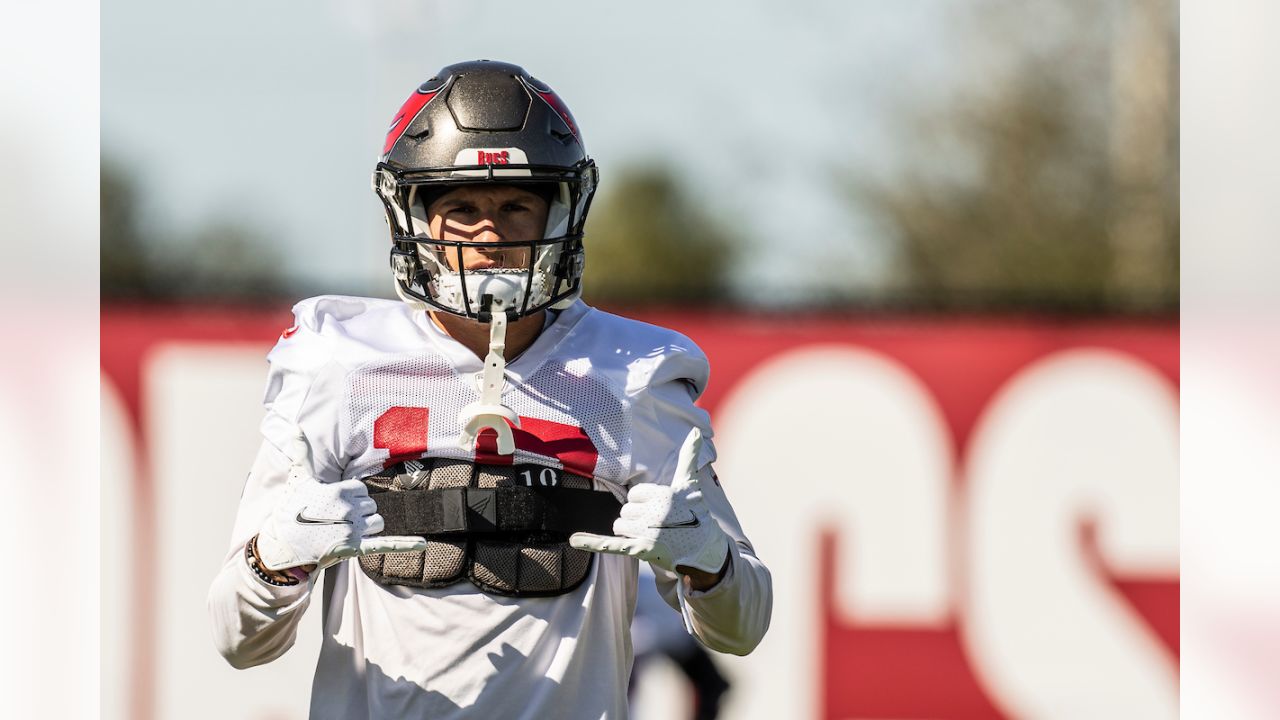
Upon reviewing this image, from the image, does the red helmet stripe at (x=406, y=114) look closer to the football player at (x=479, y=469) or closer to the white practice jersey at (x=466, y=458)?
the football player at (x=479, y=469)

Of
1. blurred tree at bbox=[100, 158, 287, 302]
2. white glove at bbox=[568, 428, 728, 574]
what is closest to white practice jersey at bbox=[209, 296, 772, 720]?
white glove at bbox=[568, 428, 728, 574]

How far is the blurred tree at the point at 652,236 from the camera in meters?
37.4

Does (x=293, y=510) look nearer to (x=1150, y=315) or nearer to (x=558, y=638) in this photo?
(x=558, y=638)

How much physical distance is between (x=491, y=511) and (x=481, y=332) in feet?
1.22

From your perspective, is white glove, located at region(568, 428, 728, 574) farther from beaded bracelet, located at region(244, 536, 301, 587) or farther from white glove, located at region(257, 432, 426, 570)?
beaded bracelet, located at region(244, 536, 301, 587)

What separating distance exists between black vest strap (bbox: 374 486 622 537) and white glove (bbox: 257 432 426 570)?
0.17 metres

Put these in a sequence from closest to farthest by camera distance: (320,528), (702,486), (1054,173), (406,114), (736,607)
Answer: (320,528) → (736,607) → (702,486) → (406,114) → (1054,173)

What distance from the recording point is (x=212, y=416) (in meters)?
7.21

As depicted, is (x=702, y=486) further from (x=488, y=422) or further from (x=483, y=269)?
(x=483, y=269)

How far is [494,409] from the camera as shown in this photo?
9.84 feet

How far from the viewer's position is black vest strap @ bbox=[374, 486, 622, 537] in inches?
120

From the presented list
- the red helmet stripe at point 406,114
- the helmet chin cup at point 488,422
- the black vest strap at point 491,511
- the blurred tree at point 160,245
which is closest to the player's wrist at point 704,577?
the black vest strap at point 491,511

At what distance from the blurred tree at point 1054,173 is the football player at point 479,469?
1632 cm

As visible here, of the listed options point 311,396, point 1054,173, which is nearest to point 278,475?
point 311,396
